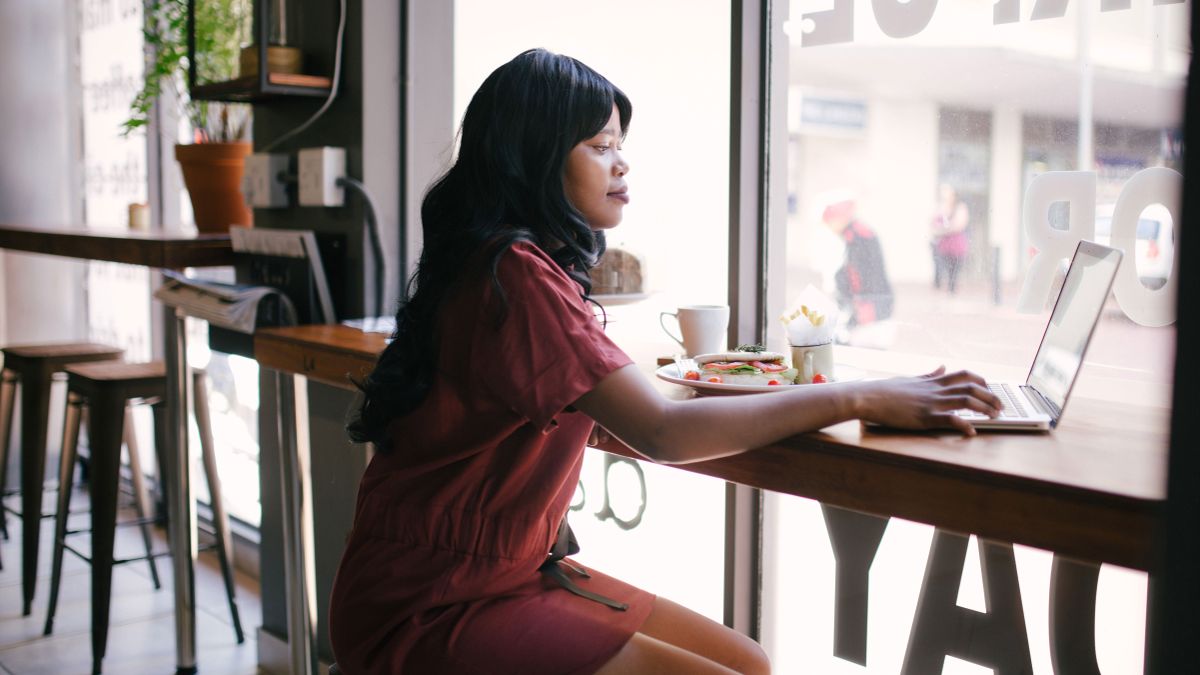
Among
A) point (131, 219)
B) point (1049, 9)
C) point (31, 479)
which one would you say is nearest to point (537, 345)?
point (1049, 9)

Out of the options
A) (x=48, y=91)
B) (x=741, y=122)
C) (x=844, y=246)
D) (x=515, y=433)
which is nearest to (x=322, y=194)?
(x=741, y=122)

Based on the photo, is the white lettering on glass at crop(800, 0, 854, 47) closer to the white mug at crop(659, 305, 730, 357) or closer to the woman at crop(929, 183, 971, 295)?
→ the woman at crop(929, 183, 971, 295)

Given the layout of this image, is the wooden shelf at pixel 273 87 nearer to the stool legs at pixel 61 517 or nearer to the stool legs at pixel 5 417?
the stool legs at pixel 61 517

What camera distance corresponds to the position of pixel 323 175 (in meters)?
2.54

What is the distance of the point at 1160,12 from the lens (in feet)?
4.88

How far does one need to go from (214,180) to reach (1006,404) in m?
2.37

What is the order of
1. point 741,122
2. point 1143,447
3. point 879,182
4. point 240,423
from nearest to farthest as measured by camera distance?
point 1143,447
point 879,182
point 741,122
point 240,423

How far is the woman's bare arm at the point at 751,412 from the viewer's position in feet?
3.96

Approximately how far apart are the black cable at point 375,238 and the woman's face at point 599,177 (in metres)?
1.17

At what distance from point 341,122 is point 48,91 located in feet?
8.85

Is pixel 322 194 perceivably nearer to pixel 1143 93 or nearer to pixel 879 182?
pixel 879 182

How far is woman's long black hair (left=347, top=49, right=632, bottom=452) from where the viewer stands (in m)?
1.34

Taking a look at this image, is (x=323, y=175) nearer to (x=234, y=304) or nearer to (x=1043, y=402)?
(x=234, y=304)

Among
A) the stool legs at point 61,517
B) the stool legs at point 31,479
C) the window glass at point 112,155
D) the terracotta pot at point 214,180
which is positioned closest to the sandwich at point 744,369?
the terracotta pot at point 214,180
